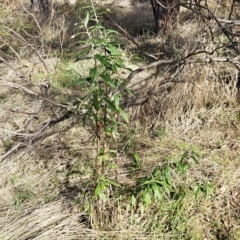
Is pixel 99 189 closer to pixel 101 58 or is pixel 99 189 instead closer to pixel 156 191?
pixel 156 191

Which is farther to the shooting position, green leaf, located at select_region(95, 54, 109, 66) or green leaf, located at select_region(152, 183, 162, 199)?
green leaf, located at select_region(152, 183, 162, 199)

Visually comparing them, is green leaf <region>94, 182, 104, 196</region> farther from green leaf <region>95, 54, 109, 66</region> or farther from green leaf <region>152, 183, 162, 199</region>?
green leaf <region>95, 54, 109, 66</region>

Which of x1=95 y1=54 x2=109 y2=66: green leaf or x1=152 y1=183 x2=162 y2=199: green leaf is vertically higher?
x1=95 y1=54 x2=109 y2=66: green leaf

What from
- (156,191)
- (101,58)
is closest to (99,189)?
(156,191)

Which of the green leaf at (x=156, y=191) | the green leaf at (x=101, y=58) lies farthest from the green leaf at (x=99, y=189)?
the green leaf at (x=101, y=58)

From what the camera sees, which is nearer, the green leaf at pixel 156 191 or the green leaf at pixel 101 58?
the green leaf at pixel 101 58

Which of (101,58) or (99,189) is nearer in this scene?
(101,58)

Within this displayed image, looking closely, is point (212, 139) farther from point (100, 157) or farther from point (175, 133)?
point (100, 157)

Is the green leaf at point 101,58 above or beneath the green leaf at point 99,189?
above

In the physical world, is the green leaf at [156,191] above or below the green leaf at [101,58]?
below

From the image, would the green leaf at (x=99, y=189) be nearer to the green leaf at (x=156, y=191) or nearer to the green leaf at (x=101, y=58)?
the green leaf at (x=156, y=191)

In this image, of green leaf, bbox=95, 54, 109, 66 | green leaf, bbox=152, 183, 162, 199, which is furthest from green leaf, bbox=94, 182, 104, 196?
→ green leaf, bbox=95, 54, 109, 66

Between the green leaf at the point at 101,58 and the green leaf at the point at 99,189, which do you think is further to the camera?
the green leaf at the point at 99,189

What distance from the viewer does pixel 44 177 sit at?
293cm
